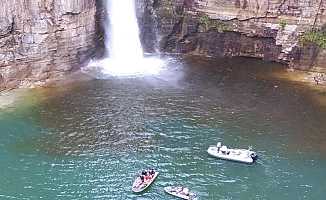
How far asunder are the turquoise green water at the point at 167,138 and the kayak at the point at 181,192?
707 millimetres

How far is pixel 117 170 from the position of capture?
48.7 meters

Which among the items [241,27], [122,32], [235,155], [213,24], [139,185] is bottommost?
[139,185]

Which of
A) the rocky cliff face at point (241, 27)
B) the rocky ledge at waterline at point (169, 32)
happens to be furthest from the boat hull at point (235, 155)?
the rocky cliff face at point (241, 27)

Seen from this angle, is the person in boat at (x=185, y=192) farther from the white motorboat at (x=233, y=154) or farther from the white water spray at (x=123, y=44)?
the white water spray at (x=123, y=44)

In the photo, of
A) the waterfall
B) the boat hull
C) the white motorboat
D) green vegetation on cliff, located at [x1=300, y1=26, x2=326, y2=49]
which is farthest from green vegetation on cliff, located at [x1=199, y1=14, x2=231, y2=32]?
the boat hull

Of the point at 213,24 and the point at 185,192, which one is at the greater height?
the point at 213,24

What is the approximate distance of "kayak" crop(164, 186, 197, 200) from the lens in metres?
45.4

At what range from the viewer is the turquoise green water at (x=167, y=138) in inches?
1852

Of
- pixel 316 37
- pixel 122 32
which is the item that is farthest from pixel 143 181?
pixel 316 37

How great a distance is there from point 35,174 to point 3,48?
53.2 feet

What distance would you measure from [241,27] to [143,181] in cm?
2725

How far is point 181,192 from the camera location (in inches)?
1793

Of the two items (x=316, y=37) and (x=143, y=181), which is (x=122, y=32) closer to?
(x=316, y=37)

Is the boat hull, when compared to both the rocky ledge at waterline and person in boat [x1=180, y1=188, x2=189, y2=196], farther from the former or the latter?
the rocky ledge at waterline
